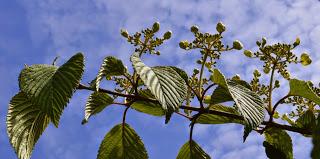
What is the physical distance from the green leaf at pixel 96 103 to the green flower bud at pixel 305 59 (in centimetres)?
95

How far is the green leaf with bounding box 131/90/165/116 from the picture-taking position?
67.7 inches

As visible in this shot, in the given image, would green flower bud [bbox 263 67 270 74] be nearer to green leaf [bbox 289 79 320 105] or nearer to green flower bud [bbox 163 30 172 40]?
green leaf [bbox 289 79 320 105]

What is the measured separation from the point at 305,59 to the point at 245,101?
34.0 inches

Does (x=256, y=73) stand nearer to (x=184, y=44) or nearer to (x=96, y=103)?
(x=184, y=44)

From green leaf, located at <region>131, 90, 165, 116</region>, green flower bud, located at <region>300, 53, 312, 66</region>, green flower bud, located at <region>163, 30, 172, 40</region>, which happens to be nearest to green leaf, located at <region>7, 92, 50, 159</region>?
green leaf, located at <region>131, 90, 165, 116</region>

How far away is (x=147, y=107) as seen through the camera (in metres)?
1.76

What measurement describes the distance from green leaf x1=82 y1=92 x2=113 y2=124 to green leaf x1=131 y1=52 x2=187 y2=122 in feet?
1.10

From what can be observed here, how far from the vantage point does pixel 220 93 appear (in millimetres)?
1502

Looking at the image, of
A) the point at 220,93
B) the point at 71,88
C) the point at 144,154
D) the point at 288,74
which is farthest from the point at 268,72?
the point at 71,88

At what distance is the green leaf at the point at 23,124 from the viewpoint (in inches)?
57.2

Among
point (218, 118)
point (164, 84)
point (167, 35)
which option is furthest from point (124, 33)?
point (164, 84)

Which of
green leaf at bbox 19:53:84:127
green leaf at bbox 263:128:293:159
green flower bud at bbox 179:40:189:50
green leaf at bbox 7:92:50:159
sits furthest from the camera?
green flower bud at bbox 179:40:189:50

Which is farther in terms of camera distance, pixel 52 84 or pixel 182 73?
pixel 182 73

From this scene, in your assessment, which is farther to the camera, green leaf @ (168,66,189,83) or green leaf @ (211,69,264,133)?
green leaf @ (168,66,189,83)
